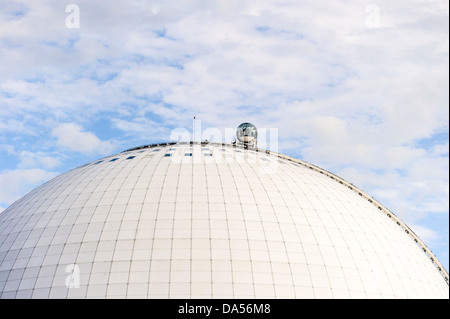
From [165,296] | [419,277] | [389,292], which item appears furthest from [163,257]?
[419,277]

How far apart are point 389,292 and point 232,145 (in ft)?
78.4

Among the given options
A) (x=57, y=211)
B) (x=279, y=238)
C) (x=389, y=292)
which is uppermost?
(x=57, y=211)

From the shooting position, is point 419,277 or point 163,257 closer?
point 163,257

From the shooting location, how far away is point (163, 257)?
1366 inches

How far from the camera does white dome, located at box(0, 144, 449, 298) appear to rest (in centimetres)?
3409

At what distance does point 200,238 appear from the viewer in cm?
3622

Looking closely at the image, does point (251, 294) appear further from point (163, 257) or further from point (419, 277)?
point (419, 277)

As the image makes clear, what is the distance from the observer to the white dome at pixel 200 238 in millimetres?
34094

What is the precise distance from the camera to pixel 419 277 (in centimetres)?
4353
